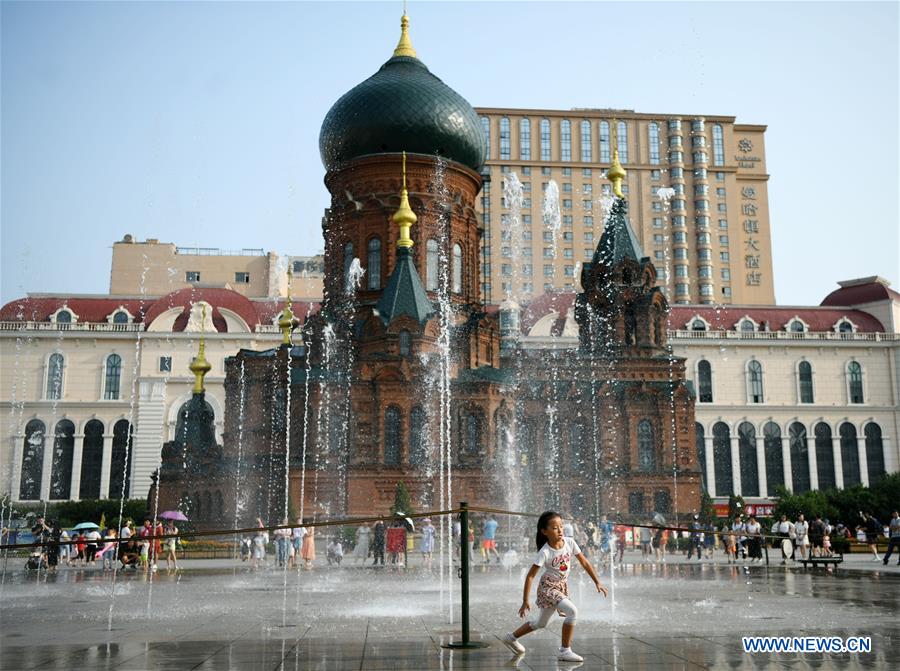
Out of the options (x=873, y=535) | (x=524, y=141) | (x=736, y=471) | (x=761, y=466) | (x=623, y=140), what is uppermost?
(x=623, y=140)

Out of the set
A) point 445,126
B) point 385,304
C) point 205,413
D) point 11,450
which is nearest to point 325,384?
point 385,304

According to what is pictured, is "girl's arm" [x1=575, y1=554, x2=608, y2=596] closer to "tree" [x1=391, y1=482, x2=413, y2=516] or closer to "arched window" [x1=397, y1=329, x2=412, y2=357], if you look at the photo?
"tree" [x1=391, y1=482, x2=413, y2=516]

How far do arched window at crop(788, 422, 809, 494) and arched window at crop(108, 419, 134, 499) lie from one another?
48.0m

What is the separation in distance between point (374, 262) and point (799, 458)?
40.1 metres

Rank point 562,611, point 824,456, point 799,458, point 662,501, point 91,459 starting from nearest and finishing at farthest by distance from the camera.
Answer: point 562,611 → point 662,501 → point 91,459 → point 799,458 → point 824,456

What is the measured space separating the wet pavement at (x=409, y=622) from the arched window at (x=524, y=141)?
81.2m

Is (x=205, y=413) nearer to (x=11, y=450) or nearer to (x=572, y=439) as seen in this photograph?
(x=572, y=439)

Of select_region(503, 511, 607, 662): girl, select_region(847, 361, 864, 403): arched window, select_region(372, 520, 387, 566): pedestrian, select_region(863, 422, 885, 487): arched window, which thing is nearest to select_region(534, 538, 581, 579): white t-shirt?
select_region(503, 511, 607, 662): girl

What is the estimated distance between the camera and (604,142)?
4003 inches

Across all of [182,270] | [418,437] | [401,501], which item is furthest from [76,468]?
[401,501]

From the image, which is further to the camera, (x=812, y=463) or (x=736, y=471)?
(x=812, y=463)

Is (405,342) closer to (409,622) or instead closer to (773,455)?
(409,622)

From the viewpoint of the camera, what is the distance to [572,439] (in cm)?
4591

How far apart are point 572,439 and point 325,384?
41.4 ft
